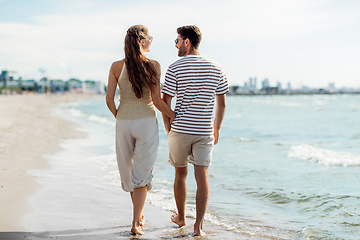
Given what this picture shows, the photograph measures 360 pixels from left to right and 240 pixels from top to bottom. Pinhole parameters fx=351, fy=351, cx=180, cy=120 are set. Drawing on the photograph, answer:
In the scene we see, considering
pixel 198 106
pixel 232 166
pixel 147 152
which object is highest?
pixel 198 106

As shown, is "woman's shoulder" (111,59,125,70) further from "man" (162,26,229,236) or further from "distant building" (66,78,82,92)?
"distant building" (66,78,82,92)

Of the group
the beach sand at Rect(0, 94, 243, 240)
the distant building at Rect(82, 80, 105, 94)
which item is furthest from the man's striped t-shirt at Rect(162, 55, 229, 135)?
the distant building at Rect(82, 80, 105, 94)

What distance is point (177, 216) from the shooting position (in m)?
3.40

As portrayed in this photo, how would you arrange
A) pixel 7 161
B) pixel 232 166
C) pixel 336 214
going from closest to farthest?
1. pixel 336 214
2. pixel 7 161
3. pixel 232 166

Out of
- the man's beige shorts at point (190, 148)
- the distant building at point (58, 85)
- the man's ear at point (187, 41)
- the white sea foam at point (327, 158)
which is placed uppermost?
the distant building at point (58, 85)

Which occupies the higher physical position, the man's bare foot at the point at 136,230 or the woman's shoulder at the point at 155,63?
→ the woman's shoulder at the point at 155,63

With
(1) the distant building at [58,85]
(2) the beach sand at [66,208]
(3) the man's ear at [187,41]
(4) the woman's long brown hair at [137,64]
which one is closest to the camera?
(4) the woman's long brown hair at [137,64]

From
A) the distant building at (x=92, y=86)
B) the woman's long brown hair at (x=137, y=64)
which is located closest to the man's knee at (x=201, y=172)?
the woman's long brown hair at (x=137, y=64)

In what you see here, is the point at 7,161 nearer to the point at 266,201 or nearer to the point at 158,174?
the point at 158,174

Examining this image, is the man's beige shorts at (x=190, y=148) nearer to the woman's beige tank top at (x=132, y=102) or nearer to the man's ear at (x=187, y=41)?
the woman's beige tank top at (x=132, y=102)

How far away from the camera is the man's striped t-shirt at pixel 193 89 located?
2.92 m

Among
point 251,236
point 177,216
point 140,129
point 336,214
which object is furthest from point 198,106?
point 336,214

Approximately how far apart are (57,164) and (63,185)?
5.52 ft

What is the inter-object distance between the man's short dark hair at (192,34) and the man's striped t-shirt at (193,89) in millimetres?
137
